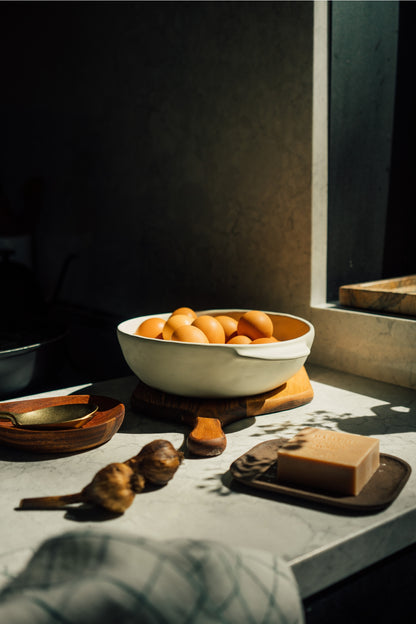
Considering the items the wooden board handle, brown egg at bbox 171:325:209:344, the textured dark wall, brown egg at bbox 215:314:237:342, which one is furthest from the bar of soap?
the textured dark wall

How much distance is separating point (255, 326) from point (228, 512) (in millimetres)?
425

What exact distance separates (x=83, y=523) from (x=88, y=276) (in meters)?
1.56

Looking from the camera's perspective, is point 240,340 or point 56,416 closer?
point 56,416

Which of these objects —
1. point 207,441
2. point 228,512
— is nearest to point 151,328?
point 207,441

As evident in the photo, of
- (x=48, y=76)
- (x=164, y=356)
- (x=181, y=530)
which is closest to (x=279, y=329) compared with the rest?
(x=164, y=356)

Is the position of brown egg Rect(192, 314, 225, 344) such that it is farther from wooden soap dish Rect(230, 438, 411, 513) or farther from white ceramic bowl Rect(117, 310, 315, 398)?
wooden soap dish Rect(230, 438, 411, 513)

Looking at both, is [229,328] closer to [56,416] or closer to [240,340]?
[240,340]

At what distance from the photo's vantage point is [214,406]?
917 mm

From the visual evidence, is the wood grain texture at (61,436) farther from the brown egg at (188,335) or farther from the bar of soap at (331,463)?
the bar of soap at (331,463)

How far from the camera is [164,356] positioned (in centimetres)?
90

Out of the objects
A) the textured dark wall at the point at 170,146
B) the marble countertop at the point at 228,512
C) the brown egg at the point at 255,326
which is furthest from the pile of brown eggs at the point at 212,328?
the textured dark wall at the point at 170,146

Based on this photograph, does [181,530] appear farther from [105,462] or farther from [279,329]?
[279,329]

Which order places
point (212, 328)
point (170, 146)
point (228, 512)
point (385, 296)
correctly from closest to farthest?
1. point (228, 512)
2. point (212, 328)
3. point (385, 296)
4. point (170, 146)

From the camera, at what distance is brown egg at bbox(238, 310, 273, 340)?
1.02 metres
